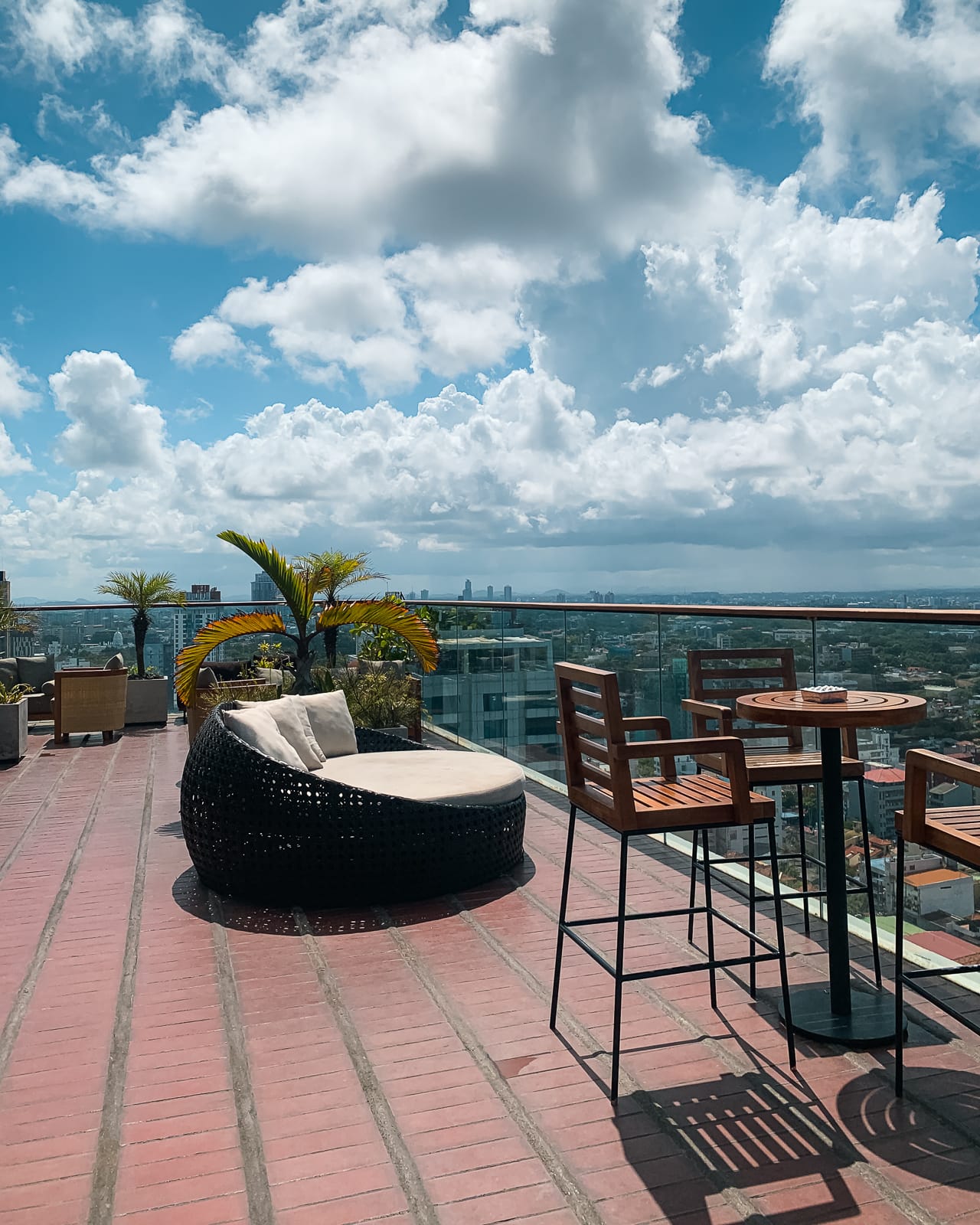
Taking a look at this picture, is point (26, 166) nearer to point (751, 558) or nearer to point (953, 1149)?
point (751, 558)

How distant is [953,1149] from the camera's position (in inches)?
80.4

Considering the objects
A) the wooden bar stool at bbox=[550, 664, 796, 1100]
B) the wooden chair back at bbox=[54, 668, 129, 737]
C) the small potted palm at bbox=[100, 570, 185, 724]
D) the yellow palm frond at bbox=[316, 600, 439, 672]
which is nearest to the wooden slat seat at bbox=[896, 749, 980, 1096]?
the wooden bar stool at bbox=[550, 664, 796, 1100]

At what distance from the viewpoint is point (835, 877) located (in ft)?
9.08

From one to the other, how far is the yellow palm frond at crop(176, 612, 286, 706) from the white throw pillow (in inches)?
74.4

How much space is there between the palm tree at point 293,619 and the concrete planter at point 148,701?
9.84 ft

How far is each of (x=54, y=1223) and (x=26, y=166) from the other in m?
10.6

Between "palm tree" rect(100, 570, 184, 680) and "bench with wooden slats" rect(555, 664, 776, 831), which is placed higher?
"palm tree" rect(100, 570, 184, 680)

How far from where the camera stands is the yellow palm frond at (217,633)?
6723 mm

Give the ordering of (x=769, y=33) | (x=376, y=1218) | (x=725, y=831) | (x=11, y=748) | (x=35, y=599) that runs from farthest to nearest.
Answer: (x=35, y=599) < (x=769, y=33) < (x=11, y=748) < (x=725, y=831) < (x=376, y=1218)

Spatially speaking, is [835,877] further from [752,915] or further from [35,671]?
[35,671]

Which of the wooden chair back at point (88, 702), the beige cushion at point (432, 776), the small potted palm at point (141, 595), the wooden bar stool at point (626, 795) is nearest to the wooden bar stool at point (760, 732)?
the wooden bar stool at point (626, 795)

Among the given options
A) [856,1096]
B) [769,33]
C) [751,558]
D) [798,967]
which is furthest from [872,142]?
[856,1096]

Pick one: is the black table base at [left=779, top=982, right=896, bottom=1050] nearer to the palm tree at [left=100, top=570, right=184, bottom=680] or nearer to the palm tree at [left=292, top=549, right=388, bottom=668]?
the palm tree at [left=292, top=549, right=388, bottom=668]

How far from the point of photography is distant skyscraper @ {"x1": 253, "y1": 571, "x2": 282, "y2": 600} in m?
7.24
